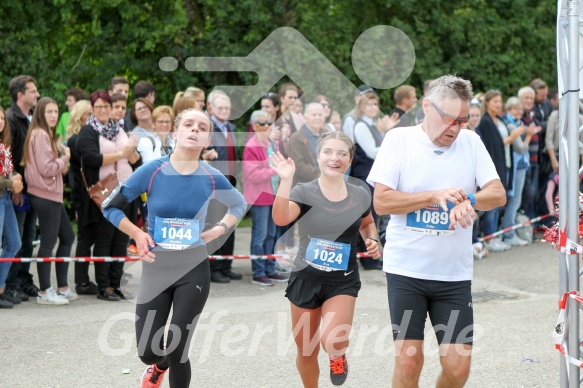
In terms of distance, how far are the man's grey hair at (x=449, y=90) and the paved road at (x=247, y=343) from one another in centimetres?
214

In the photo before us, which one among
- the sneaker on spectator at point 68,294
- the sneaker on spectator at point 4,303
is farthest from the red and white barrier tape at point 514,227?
the sneaker on spectator at point 4,303

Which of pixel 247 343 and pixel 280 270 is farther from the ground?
pixel 280 270

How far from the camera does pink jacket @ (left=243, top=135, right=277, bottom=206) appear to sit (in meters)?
9.71

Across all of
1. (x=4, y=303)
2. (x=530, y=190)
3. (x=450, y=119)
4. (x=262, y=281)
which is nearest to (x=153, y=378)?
(x=450, y=119)

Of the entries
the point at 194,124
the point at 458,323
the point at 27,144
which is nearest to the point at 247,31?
the point at 27,144

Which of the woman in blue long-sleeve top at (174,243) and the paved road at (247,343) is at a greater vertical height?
the woman in blue long-sleeve top at (174,243)

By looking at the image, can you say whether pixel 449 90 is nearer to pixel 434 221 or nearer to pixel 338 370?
pixel 434 221

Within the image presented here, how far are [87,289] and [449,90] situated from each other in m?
5.18

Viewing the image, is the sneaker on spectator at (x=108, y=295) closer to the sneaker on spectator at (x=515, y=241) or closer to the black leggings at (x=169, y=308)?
the black leggings at (x=169, y=308)

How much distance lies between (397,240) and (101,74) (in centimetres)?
1045

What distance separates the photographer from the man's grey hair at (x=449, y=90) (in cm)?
494

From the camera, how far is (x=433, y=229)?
5.01 meters

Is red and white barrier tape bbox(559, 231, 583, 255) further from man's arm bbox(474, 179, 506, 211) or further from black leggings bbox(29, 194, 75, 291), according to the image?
black leggings bbox(29, 194, 75, 291)

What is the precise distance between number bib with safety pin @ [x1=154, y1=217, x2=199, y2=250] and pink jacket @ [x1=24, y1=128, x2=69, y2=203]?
3216 millimetres
